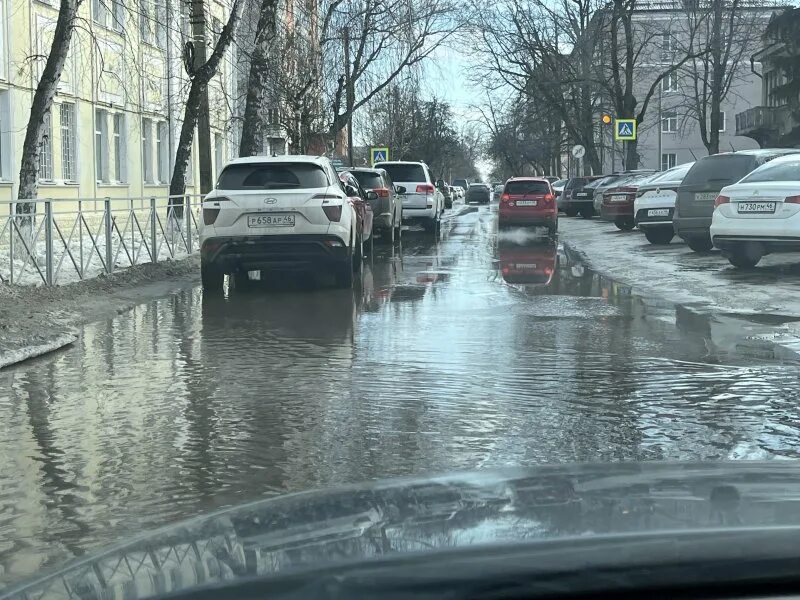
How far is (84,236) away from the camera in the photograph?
14.9 meters

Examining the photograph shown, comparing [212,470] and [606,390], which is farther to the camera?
[606,390]

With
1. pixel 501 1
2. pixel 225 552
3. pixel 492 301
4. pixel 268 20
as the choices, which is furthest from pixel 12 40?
pixel 501 1

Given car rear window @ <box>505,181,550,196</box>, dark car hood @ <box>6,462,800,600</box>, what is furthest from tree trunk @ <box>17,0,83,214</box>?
dark car hood @ <box>6,462,800,600</box>

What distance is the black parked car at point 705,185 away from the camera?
18797 millimetres

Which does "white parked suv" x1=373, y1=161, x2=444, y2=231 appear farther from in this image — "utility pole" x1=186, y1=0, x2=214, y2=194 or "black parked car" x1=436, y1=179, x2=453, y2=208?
"utility pole" x1=186, y1=0, x2=214, y2=194

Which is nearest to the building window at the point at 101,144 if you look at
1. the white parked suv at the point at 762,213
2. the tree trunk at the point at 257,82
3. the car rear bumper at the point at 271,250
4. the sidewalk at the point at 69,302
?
the tree trunk at the point at 257,82

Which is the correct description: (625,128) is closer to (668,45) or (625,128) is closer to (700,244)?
(668,45)

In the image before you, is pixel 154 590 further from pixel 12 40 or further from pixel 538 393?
pixel 12 40

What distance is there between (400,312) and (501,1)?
116 feet

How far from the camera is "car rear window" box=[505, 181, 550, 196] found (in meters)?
29.2

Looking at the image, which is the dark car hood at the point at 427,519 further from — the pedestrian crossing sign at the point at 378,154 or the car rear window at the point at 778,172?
the pedestrian crossing sign at the point at 378,154

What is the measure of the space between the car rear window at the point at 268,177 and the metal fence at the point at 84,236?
6.37 ft

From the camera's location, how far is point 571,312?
38.6ft

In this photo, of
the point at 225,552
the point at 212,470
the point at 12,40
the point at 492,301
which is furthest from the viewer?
the point at 12,40
